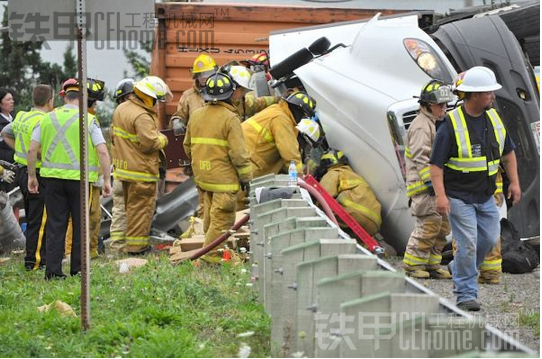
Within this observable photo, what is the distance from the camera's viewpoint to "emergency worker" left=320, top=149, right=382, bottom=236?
1131cm

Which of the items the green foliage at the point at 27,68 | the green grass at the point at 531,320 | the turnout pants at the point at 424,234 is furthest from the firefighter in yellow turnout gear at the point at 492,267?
the green foliage at the point at 27,68

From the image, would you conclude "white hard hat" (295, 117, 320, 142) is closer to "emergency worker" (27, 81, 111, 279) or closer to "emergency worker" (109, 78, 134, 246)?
"emergency worker" (109, 78, 134, 246)

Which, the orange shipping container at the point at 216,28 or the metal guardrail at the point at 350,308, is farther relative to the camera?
the orange shipping container at the point at 216,28

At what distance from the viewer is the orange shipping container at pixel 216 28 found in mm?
14938

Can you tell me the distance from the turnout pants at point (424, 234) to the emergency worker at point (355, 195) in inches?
49.3

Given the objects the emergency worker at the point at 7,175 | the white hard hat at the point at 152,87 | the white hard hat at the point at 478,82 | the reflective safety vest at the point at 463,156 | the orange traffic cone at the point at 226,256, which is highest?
the white hard hat at the point at 478,82

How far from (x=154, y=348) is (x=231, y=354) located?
55 centimetres

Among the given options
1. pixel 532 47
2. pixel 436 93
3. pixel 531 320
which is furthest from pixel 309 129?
pixel 531 320

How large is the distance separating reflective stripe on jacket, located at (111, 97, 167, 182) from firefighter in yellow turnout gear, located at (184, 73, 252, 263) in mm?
1062

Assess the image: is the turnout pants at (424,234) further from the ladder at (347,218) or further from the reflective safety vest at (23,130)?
the reflective safety vest at (23,130)

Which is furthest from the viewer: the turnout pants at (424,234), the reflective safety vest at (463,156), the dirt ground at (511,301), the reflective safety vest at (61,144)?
the turnout pants at (424,234)

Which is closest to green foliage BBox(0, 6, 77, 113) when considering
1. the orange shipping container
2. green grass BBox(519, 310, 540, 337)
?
the orange shipping container

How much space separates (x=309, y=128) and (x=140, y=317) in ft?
14.9

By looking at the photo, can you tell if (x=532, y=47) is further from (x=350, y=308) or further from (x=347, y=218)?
(x=350, y=308)
